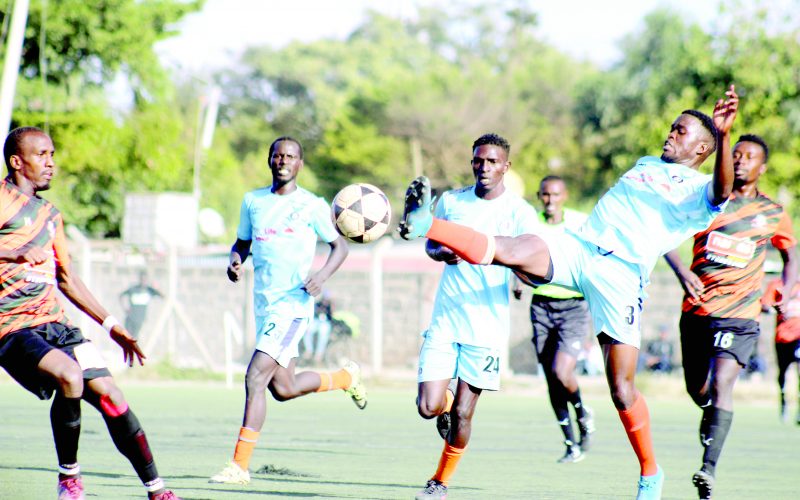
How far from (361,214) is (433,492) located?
1.90m

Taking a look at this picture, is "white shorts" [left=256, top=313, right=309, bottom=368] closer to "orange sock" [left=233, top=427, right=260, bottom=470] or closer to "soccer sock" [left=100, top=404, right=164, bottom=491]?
"orange sock" [left=233, top=427, right=260, bottom=470]

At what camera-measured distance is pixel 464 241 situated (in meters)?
6.54

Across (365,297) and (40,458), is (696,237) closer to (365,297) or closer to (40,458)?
(40,458)

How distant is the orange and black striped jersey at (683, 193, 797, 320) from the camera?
28.0 ft

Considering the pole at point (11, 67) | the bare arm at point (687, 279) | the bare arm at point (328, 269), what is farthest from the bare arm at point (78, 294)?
the pole at point (11, 67)

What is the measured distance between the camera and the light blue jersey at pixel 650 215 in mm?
7328

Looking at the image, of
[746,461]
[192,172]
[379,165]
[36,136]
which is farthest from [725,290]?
[379,165]

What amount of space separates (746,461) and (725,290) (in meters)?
2.86

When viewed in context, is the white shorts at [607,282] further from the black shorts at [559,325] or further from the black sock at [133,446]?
the black shorts at [559,325]

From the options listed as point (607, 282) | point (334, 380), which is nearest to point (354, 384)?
point (334, 380)

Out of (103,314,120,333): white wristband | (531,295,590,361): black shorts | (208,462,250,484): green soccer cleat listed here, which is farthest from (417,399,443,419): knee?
(531,295,590,361): black shorts

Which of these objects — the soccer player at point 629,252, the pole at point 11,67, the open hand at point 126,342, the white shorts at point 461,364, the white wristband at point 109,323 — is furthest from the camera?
the pole at point 11,67

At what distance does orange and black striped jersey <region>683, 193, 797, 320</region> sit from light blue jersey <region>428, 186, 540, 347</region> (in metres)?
1.53

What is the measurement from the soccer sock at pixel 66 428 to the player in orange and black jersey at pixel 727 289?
13.6 feet
